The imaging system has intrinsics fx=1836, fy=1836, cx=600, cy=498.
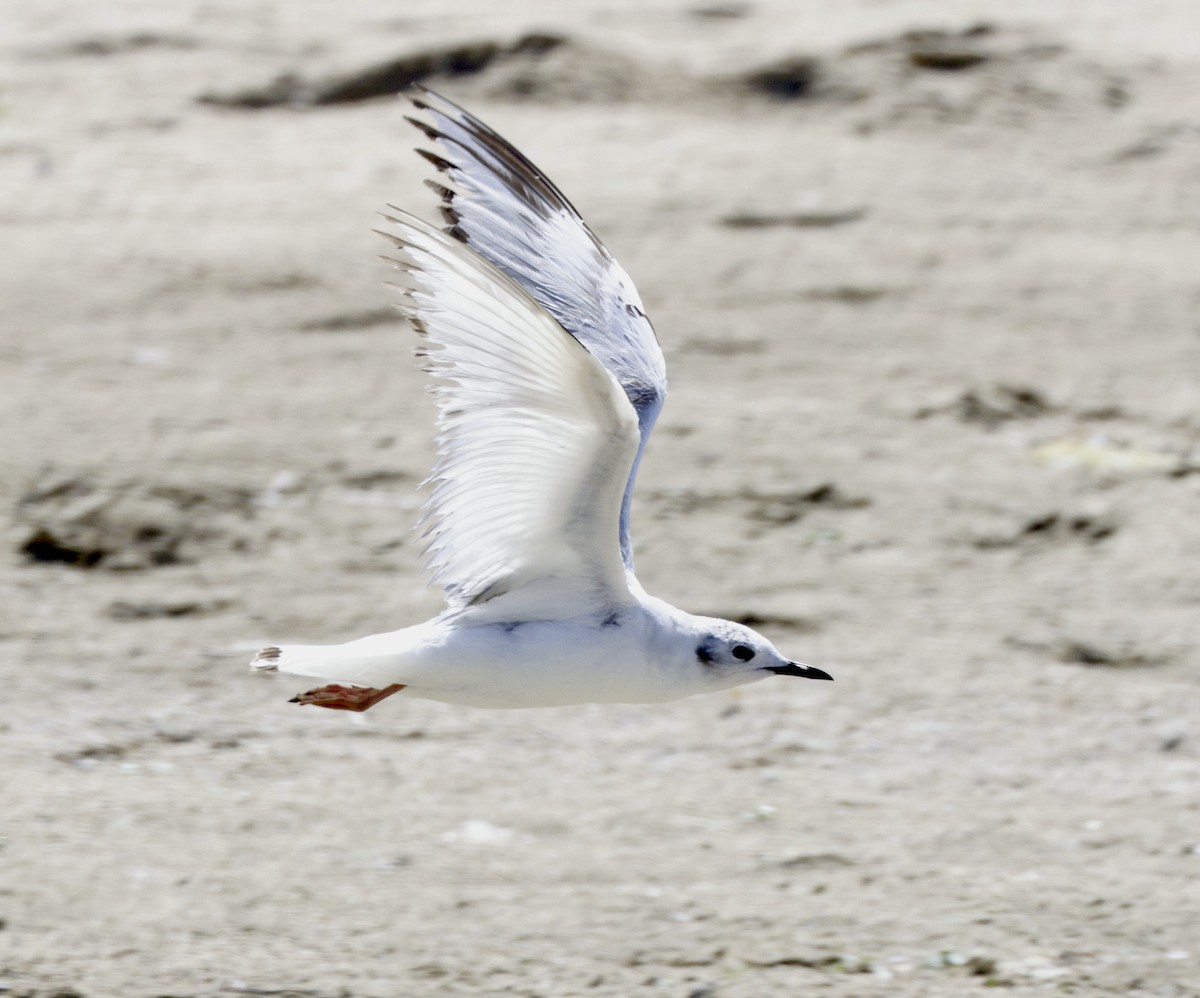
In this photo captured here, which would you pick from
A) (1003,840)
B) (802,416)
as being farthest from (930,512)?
(1003,840)

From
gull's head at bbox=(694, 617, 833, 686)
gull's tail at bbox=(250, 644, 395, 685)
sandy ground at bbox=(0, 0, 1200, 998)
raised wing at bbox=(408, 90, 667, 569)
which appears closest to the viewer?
gull's tail at bbox=(250, 644, 395, 685)

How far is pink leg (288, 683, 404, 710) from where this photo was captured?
390cm

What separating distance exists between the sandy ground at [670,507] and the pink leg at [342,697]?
0.55 m

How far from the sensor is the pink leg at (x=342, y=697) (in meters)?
3.90

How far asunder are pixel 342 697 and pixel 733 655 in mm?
859

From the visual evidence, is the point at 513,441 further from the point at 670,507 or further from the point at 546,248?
the point at 670,507

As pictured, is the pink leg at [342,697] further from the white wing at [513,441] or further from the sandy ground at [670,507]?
the sandy ground at [670,507]

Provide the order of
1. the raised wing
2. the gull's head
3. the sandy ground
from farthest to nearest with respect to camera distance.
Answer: the sandy ground, the raised wing, the gull's head

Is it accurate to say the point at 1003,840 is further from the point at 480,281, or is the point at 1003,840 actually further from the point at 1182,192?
the point at 1182,192

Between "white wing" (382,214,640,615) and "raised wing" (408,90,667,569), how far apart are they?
27 centimetres

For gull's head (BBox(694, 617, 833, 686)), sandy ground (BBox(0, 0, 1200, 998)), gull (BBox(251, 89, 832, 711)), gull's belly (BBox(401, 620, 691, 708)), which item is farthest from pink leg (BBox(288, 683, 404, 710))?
gull's head (BBox(694, 617, 833, 686))

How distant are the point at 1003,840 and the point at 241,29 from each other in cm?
690

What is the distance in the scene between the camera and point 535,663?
3.53 meters

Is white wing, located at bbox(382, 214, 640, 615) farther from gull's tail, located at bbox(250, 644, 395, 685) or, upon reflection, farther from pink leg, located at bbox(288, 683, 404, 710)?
pink leg, located at bbox(288, 683, 404, 710)
